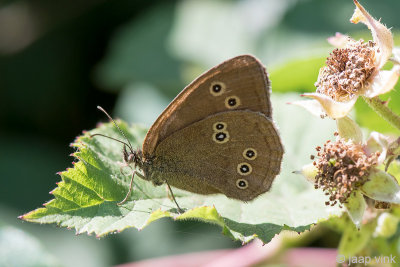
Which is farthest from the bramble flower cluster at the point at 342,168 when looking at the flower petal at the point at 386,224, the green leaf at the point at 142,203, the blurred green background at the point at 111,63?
the blurred green background at the point at 111,63

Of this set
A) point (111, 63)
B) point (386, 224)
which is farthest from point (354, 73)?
point (111, 63)

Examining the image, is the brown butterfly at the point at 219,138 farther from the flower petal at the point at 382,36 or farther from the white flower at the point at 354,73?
the flower petal at the point at 382,36

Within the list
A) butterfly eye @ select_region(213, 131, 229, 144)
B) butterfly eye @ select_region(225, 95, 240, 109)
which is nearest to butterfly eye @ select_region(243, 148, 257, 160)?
butterfly eye @ select_region(213, 131, 229, 144)

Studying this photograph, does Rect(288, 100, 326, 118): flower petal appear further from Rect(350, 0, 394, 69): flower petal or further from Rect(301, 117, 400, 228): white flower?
Rect(350, 0, 394, 69): flower petal

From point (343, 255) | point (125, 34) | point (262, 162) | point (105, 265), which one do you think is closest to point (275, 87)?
point (262, 162)

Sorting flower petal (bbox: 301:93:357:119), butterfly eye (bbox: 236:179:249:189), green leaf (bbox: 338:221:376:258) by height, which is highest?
flower petal (bbox: 301:93:357:119)

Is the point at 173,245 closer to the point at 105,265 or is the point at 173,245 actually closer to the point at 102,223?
the point at 105,265
